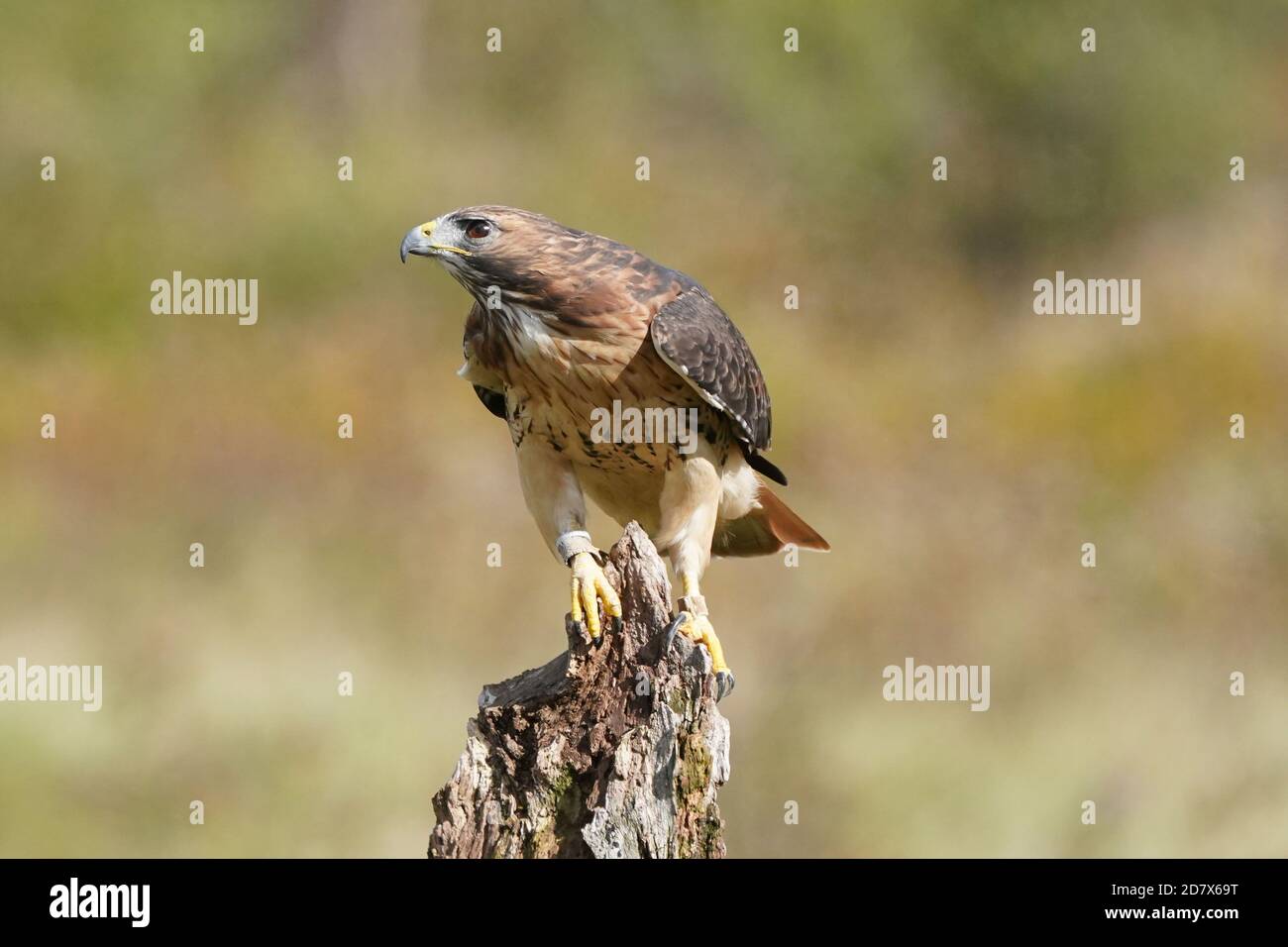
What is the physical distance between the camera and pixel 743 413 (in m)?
6.01

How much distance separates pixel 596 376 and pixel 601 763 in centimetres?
143

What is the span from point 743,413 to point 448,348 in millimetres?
10089

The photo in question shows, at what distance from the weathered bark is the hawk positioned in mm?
252

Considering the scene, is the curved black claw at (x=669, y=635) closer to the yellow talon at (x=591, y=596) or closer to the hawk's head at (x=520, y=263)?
the yellow talon at (x=591, y=596)

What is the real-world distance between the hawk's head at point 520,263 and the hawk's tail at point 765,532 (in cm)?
125

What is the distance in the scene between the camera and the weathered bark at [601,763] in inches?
188

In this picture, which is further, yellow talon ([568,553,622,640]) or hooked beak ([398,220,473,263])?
hooked beak ([398,220,473,263])

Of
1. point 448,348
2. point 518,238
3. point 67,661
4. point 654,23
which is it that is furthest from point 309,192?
point 518,238

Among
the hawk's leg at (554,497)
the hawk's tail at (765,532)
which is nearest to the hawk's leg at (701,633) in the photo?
the hawk's leg at (554,497)

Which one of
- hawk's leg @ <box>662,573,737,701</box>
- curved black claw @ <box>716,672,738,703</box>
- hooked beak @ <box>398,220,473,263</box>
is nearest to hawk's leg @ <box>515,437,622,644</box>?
hawk's leg @ <box>662,573,737,701</box>

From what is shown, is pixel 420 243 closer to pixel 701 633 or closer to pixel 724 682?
pixel 701 633

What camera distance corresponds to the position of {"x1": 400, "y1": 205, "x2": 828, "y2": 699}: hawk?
559 cm

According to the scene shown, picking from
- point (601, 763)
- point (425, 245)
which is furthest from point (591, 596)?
point (425, 245)

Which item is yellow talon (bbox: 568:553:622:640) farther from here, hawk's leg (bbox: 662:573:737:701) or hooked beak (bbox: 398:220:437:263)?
hooked beak (bbox: 398:220:437:263)
